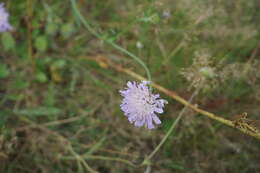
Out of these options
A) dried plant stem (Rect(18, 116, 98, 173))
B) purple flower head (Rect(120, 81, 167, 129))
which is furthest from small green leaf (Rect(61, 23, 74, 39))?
purple flower head (Rect(120, 81, 167, 129))

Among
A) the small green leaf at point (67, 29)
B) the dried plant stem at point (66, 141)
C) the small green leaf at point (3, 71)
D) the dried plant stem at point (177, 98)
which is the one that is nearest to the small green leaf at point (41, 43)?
the small green leaf at point (67, 29)

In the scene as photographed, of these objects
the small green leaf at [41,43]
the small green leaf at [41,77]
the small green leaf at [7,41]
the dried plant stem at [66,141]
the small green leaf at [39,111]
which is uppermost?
Answer: the small green leaf at [41,43]

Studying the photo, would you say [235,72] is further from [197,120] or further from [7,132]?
[7,132]

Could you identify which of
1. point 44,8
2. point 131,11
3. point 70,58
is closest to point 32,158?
point 70,58

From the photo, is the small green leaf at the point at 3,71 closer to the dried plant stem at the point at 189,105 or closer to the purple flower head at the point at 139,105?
the dried plant stem at the point at 189,105

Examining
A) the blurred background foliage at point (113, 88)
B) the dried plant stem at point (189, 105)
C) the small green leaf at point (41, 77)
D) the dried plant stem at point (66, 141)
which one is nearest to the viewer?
the dried plant stem at point (189, 105)

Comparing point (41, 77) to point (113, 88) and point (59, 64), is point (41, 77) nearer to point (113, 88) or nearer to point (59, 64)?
point (59, 64)

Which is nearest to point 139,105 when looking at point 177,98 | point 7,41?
point 177,98
